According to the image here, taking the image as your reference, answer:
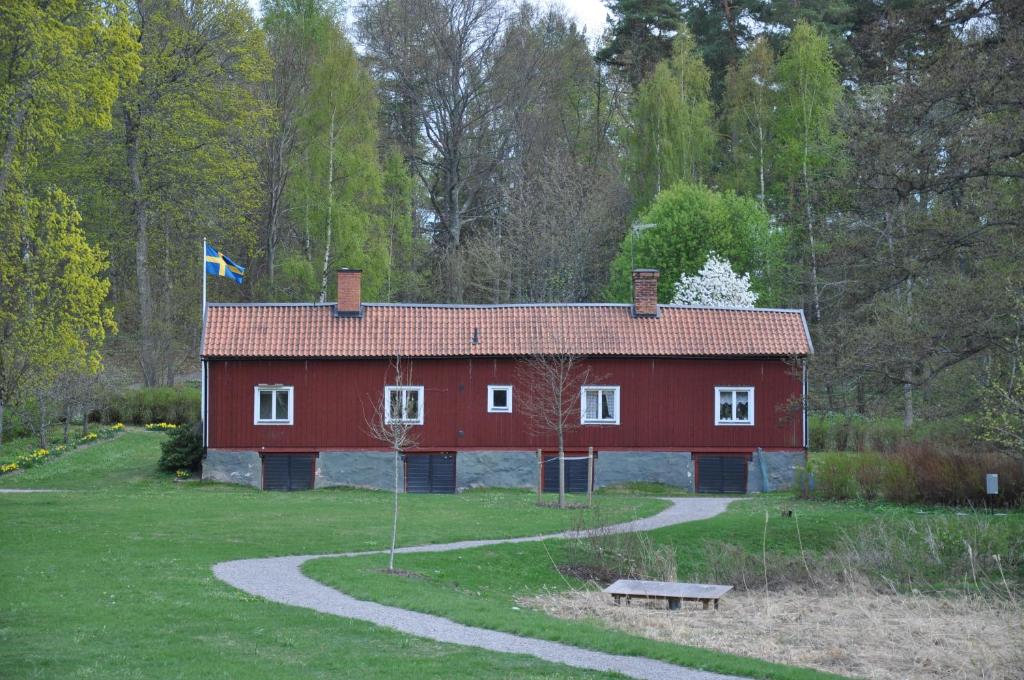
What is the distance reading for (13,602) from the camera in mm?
15039

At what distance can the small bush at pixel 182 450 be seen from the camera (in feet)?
120

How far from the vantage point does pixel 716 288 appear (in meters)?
47.6

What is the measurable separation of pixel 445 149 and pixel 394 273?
6.30 metres

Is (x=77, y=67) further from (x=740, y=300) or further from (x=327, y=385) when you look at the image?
(x=740, y=300)

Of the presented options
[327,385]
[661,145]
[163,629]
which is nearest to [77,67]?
[327,385]

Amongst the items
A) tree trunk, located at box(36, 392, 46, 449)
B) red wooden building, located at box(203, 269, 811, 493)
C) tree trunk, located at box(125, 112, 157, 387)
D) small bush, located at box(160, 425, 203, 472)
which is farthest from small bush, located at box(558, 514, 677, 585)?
tree trunk, located at box(125, 112, 157, 387)

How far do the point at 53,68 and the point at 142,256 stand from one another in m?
20.0

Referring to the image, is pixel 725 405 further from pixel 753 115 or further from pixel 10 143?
pixel 753 115

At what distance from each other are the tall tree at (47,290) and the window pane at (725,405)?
18.0 m

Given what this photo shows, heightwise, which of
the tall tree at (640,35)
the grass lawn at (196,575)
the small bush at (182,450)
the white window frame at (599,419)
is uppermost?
the tall tree at (640,35)

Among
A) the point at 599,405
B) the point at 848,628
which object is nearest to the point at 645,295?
the point at 599,405

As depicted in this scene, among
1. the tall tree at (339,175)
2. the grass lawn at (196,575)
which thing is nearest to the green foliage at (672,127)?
the tall tree at (339,175)

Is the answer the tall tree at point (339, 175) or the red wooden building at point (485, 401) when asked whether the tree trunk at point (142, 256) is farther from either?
the red wooden building at point (485, 401)

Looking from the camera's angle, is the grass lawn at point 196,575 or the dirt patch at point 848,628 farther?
the dirt patch at point 848,628
